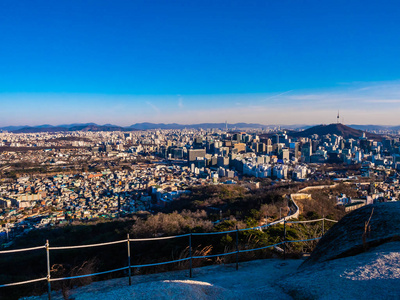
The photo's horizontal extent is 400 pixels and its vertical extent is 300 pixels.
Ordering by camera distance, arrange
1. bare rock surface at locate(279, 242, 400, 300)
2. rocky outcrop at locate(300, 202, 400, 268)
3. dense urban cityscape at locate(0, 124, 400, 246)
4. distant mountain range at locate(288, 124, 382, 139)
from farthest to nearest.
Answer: distant mountain range at locate(288, 124, 382, 139) → dense urban cityscape at locate(0, 124, 400, 246) → rocky outcrop at locate(300, 202, 400, 268) → bare rock surface at locate(279, 242, 400, 300)

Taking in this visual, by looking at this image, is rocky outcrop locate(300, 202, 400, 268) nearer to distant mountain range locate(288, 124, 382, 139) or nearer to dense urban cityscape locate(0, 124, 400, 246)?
dense urban cityscape locate(0, 124, 400, 246)

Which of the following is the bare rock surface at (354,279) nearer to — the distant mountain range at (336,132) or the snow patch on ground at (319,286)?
the snow patch on ground at (319,286)

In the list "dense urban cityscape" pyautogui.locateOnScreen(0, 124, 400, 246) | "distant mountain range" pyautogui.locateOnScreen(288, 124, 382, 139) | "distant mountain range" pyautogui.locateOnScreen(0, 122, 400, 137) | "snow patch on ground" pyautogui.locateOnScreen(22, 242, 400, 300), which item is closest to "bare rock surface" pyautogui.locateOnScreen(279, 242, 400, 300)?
"snow patch on ground" pyautogui.locateOnScreen(22, 242, 400, 300)

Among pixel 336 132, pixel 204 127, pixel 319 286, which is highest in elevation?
pixel 204 127

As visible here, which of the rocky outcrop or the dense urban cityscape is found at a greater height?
the rocky outcrop

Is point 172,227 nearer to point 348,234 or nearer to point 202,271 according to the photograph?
point 202,271

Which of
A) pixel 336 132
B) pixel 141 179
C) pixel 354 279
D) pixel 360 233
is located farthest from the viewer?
pixel 336 132

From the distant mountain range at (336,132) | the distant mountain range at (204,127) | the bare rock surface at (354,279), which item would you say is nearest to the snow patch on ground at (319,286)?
the bare rock surface at (354,279)

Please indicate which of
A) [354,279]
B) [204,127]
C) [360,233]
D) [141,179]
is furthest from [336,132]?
[204,127]

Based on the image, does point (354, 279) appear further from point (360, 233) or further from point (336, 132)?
point (336, 132)
